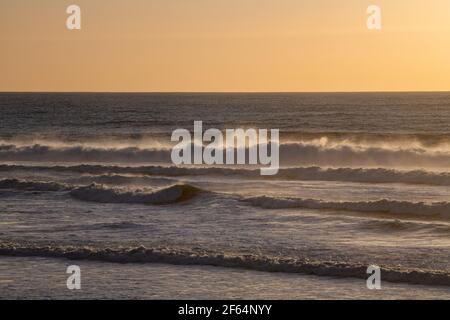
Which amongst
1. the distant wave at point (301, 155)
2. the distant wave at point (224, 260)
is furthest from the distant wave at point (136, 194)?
the distant wave at point (301, 155)

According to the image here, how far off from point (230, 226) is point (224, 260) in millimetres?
4378

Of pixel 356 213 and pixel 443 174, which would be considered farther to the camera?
pixel 443 174

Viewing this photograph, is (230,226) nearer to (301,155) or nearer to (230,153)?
(301,155)

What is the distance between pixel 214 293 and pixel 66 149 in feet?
120

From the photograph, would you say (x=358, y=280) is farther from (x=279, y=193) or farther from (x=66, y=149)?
(x=66, y=149)

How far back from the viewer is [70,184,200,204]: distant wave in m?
28.7

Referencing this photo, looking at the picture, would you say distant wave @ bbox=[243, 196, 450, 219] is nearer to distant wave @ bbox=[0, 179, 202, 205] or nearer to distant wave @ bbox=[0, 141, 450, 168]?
distant wave @ bbox=[0, 179, 202, 205]

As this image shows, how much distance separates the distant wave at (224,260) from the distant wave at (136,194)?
31.3ft

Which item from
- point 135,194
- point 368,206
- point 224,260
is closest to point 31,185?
point 135,194

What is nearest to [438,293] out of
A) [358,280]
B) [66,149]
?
[358,280]

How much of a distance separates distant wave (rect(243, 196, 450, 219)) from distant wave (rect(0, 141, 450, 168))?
53.9 feet

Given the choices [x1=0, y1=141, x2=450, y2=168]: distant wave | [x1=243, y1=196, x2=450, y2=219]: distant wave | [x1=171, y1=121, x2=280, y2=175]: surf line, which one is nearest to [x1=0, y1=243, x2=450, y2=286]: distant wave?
[x1=243, y1=196, x2=450, y2=219]: distant wave

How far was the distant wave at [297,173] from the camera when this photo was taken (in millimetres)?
34062
